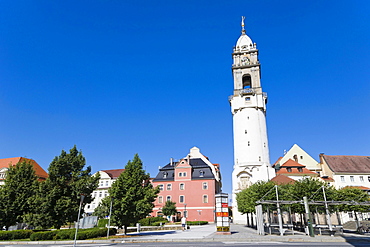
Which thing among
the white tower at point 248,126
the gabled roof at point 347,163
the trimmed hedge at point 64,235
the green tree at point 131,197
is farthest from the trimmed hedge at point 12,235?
the gabled roof at point 347,163

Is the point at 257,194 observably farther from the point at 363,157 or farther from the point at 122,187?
the point at 363,157

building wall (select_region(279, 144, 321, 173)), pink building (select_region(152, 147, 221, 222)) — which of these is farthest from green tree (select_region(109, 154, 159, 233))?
Answer: building wall (select_region(279, 144, 321, 173))

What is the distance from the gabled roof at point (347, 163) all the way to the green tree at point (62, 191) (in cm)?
4858

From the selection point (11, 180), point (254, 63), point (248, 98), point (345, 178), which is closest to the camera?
point (11, 180)

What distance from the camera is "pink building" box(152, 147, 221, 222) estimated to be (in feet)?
172

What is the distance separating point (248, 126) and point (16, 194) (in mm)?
44406

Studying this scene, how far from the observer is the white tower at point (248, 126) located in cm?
5081

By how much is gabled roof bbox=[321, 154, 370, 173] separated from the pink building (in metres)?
25.6

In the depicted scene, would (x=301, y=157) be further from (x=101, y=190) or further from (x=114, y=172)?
(x=101, y=190)

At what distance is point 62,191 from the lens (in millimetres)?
24734

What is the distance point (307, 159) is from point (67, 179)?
54949 mm

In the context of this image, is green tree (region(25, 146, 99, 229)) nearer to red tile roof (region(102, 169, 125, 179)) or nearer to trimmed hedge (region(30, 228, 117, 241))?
trimmed hedge (region(30, 228, 117, 241))

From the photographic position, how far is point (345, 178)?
4866 centimetres

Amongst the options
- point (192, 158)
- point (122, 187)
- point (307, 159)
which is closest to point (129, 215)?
point (122, 187)
